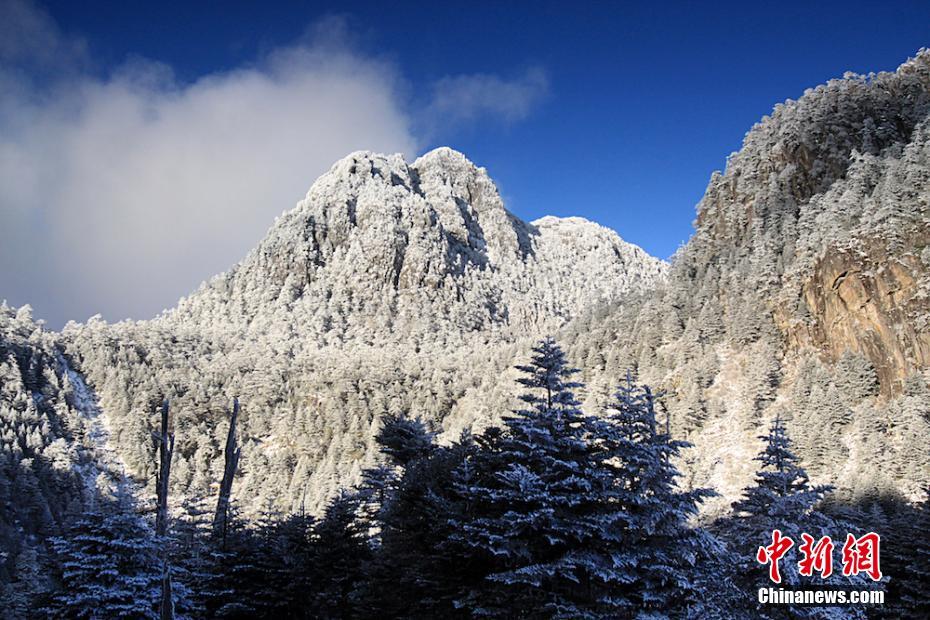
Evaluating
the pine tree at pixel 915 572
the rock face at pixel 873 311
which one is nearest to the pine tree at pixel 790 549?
the pine tree at pixel 915 572

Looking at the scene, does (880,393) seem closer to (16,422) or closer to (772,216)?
(772,216)

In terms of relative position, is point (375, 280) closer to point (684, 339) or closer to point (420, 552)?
point (684, 339)

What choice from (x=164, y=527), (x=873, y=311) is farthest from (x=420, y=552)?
(x=873, y=311)

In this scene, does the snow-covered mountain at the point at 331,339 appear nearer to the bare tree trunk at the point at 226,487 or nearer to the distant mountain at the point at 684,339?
the distant mountain at the point at 684,339

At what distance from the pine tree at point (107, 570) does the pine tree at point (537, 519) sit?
10.4 meters

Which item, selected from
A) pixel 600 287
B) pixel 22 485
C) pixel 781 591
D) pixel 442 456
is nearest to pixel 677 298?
pixel 442 456

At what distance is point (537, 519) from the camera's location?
515 inches

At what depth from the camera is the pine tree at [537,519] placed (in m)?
12.9

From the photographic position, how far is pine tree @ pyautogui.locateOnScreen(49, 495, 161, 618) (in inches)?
687

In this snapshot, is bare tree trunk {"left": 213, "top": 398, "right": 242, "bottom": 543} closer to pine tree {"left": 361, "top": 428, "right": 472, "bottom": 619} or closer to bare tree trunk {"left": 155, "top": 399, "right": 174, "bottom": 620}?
bare tree trunk {"left": 155, "top": 399, "right": 174, "bottom": 620}

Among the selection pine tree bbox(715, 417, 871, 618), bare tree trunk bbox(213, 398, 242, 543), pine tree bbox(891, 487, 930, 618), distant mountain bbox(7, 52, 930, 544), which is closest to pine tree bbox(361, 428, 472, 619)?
pine tree bbox(715, 417, 871, 618)

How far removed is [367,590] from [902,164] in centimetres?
4607

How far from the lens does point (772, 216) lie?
56.8 metres

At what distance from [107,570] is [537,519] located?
1368cm
